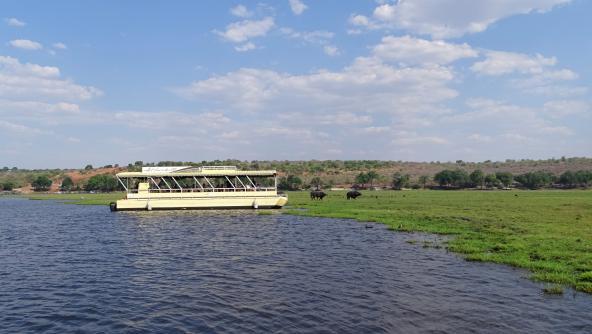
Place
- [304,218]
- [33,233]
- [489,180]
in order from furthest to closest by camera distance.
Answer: [489,180], [304,218], [33,233]

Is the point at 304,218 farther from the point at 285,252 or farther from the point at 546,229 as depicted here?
the point at 546,229

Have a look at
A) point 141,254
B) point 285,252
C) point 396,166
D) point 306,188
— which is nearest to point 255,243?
point 285,252

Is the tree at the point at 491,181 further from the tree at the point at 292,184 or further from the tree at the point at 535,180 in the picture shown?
the tree at the point at 292,184

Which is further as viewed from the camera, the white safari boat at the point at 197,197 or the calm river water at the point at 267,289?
the white safari boat at the point at 197,197

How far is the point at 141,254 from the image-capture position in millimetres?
28953

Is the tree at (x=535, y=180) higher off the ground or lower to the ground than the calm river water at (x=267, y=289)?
higher

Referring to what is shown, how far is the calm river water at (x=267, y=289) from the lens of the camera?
15211 millimetres

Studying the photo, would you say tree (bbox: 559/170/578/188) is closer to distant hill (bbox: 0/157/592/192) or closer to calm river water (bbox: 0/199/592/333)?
distant hill (bbox: 0/157/592/192)

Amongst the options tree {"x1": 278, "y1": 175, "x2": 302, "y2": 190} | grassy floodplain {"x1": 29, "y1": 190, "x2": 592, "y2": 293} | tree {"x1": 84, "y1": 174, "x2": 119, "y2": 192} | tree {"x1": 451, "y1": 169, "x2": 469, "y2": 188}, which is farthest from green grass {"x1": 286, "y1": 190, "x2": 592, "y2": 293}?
tree {"x1": 84, "y1": 174, "x2": 119, "y2": 192}

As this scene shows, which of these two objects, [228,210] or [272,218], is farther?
[228,210]

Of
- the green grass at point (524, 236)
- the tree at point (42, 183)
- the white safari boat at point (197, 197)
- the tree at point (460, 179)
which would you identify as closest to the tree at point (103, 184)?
the tree at point (42, 183)

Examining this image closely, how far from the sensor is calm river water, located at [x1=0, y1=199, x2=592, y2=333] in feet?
49.9

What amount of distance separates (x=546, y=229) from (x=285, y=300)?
996 inches

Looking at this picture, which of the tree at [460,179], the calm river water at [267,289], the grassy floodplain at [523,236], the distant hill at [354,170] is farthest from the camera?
the distant hill at [354,170]
